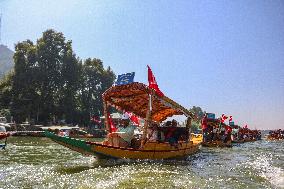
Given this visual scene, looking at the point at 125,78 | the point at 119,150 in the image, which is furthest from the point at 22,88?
the point at 119,150

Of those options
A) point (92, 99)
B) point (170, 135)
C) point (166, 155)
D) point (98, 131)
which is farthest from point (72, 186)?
point (92, 99)

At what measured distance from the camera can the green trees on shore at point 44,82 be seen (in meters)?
51.1

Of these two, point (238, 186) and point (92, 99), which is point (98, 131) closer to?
point (92, 99)

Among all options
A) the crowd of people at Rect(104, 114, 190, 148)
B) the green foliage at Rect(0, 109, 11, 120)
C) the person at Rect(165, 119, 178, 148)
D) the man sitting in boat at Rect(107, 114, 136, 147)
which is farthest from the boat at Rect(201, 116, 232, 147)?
the green foliage at Rect(0, 109, 11, 120)

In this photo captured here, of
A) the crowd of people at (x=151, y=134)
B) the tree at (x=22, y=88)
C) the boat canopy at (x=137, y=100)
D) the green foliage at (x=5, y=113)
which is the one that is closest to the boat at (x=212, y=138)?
the boat canopy at (x=137, y=100)

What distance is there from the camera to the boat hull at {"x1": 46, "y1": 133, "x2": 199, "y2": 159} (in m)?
12.9

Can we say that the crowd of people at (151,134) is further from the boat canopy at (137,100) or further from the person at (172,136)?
the boat canopy at (137,100)

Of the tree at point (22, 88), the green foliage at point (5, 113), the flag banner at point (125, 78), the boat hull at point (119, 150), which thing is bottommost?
the boat hull at point (119, 150)

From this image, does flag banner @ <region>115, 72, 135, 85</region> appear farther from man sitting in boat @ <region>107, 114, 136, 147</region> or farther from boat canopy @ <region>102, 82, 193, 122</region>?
man sitting in boat @ <region>107, 114, 136, 147</region>

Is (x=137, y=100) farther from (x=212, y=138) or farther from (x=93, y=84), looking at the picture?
(x=93, y=84)

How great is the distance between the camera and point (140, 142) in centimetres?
1594

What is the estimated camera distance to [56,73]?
53719 millimetres

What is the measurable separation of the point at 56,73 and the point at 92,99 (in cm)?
1322

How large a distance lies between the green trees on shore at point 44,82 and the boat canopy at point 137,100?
117 feet
